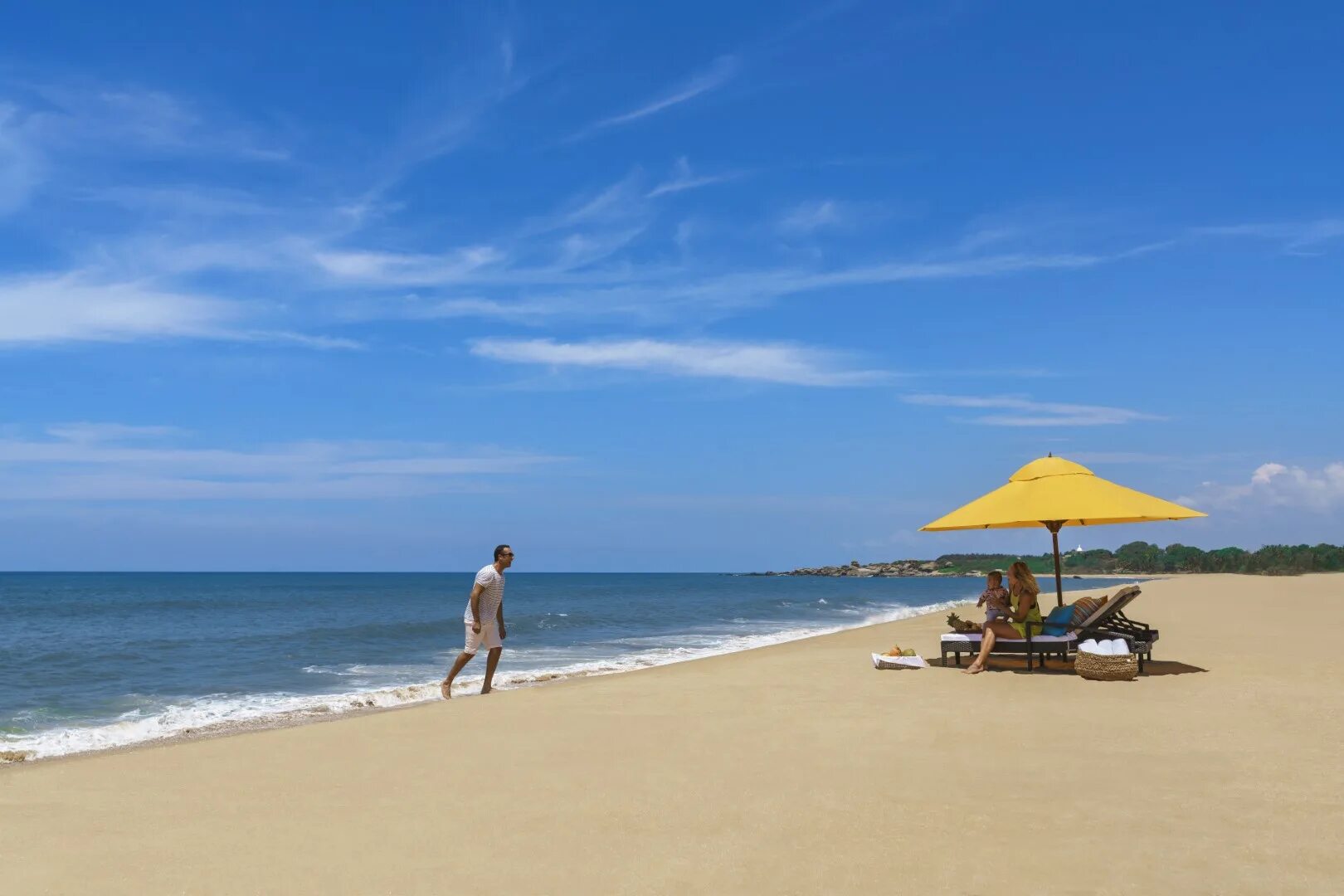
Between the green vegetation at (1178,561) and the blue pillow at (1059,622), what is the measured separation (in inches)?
1377

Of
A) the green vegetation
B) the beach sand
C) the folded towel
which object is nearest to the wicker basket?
the beach sand

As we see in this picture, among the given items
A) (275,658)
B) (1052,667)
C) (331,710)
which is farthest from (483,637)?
(275,658)

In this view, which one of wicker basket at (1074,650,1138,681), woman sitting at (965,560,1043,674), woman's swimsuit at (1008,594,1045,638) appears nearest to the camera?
wicker basket at (1074,650,1138,681)

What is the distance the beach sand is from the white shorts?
4.42 feet

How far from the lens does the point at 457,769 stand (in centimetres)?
642

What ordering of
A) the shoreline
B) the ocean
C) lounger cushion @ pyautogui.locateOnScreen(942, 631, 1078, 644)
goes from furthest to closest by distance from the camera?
1. the ocean
2. lounger cushion @ pyautogui.locateOnScreen(942, 631, 1078, 644)
3. the shoreline

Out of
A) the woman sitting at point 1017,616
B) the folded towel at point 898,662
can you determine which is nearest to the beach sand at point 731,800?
the woman sitting at point 1017,616

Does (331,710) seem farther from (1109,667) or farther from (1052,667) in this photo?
(1109,667)

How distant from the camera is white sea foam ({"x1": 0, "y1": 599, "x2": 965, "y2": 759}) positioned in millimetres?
10633

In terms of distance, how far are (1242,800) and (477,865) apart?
13.7 ft

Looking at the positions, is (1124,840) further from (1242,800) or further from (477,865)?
(477,865)

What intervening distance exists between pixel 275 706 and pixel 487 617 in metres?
4.31

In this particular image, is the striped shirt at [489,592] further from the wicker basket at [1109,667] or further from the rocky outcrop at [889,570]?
the rocky outcrop at [889,570]

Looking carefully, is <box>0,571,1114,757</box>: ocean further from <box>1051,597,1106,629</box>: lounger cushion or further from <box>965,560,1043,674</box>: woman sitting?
<box>1051,597,1106,629</box>: lounger cushion
